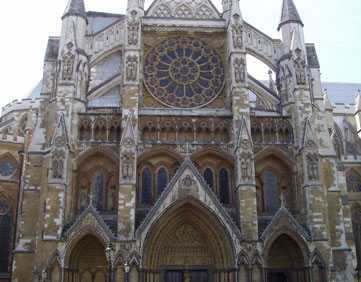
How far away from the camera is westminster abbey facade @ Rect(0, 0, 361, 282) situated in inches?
842

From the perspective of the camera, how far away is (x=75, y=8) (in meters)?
26.1

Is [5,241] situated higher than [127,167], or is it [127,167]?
[127,167]

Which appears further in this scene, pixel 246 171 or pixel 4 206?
pixel 4 206

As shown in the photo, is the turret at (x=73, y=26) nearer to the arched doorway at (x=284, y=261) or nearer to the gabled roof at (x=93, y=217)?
the gabled roof at (x=93, y=217)

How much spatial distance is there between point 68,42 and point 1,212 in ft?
46.2

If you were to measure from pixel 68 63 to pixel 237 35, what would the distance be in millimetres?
9928

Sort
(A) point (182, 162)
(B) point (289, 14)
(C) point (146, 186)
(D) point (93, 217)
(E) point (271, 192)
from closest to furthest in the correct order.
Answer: (D) point (93, 217), (A) point (182, 162), (C) point (146, 186), (E) point (271, 192), (B) point (289, 14)

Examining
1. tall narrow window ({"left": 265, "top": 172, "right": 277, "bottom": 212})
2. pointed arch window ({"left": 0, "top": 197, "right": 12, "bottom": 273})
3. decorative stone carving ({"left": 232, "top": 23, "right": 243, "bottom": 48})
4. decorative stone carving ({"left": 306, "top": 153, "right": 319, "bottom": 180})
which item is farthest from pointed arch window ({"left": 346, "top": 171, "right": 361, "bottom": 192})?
pointed arch window ({"left": 0, "top": 197, "right": 12, "bottom": 273})

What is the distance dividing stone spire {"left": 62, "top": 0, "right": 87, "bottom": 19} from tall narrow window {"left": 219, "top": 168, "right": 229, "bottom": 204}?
12.5 m

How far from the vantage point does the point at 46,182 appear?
878 inches

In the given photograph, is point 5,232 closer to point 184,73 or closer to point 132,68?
point 132,68

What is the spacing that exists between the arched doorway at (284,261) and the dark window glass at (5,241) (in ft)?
59.9

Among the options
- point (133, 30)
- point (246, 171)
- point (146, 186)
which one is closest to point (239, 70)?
point (246, 171)

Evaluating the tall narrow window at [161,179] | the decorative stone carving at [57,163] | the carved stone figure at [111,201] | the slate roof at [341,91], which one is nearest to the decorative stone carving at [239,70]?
the tall narrow window at [161,179]
